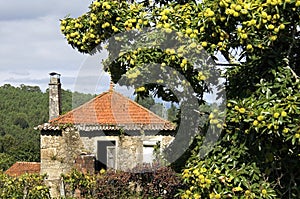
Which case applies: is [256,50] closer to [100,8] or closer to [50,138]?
[100,8]

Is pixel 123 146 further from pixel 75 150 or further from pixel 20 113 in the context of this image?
pixel 20 113

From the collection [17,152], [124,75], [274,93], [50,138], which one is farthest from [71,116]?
[17,152]

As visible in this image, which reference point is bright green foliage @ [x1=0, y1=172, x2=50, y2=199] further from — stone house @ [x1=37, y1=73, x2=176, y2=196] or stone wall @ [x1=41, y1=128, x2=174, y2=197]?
stone wall @ [x1=41, y1=128, x2=174, y2=197]

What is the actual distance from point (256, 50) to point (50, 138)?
8.88 meters

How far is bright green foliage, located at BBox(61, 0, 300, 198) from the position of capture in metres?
3.29

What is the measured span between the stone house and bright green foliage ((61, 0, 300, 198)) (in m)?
6.43

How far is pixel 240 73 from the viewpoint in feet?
12.5

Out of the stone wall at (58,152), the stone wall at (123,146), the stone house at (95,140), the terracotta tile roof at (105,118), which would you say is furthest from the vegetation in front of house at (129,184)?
the stone wall at (58,152)

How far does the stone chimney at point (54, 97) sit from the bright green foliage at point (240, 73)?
32.5 ft

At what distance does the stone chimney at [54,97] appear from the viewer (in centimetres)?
1382

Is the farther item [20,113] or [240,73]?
[20,113]

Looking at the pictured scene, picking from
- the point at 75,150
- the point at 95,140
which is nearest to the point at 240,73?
the point at 95,140

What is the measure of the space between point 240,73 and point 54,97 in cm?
1069

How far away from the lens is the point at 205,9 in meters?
3.66
